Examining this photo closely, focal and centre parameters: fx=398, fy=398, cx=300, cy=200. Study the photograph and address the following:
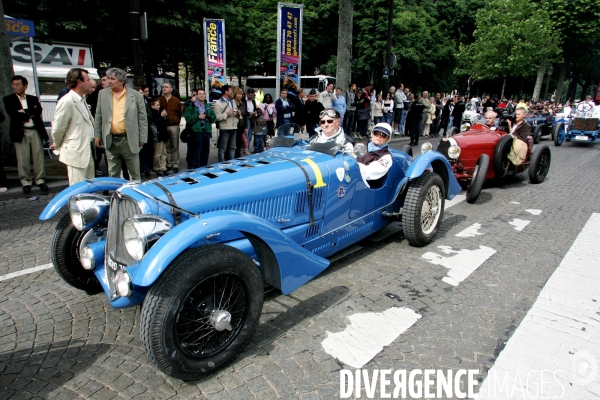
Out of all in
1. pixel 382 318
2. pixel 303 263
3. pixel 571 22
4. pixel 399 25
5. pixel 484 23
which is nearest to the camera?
pixel 303 263

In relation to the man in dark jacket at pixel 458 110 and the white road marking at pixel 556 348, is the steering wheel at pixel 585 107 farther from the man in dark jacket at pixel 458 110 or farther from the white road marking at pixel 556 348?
the white road marking at pixel 556 348

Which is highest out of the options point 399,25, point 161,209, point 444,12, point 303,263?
point 444,12

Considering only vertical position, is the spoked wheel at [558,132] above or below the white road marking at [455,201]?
above

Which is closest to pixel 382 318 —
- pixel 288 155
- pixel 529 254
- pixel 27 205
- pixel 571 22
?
pixel 288 155

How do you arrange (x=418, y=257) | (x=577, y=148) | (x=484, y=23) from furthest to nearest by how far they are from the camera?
(x=484, y=23) < (x=577, y=148) < (x=418, y=257)

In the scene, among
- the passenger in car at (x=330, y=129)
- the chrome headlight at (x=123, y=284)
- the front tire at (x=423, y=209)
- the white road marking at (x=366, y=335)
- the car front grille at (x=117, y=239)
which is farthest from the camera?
the front tire at (x=423, y=209)

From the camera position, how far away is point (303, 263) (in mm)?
3023

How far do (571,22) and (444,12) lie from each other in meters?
10.2

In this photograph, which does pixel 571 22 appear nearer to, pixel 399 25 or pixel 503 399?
pixel 399 25

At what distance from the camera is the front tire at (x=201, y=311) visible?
7.39ft

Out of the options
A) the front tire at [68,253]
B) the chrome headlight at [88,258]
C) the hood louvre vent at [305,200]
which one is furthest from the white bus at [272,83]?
the chrome headlight at [88,258]

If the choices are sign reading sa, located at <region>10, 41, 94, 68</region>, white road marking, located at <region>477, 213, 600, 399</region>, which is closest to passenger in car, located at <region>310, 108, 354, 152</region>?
white road marking, located at <region>477, 213, 600, 399</region>

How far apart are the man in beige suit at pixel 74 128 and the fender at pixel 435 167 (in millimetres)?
4135

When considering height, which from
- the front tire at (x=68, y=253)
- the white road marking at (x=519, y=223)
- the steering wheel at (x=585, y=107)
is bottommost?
the white road marking at (x=519, y=223)
